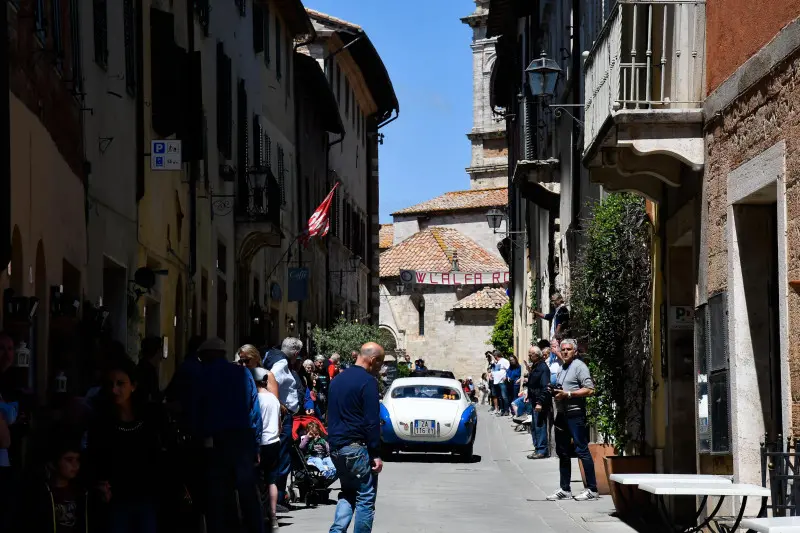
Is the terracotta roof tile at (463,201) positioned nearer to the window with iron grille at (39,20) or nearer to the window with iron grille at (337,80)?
the window with iron grille at (337,80)

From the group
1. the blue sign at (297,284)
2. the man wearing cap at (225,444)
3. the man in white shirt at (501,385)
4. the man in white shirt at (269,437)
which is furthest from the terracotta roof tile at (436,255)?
the man wearing cap at (225,444)

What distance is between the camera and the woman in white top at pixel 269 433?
1382 cm

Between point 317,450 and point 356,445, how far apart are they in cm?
529

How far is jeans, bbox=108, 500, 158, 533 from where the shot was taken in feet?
29.8

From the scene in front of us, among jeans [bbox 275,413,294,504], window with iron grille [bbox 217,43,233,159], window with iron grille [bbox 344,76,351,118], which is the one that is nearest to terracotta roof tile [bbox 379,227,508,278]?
window with iron grille [bbox 344,76,351,118]

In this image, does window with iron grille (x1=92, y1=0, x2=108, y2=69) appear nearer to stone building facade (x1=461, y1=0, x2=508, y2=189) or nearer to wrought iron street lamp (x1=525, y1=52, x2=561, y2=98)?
wrought iron street lamp (x1=525, y1=52, x2=561, y2=98)

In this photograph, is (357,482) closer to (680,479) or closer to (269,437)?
(269,437)

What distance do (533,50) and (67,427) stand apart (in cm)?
2681

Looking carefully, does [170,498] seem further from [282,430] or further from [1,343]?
[282,430]

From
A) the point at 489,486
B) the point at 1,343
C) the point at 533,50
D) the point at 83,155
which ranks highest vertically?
the point at 533,50

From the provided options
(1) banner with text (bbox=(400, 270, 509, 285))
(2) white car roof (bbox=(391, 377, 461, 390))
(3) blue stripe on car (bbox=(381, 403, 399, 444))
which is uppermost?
(1) banner with text (bbox=(400, 270, 509, 285))

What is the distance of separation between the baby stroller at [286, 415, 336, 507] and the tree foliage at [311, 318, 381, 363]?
21.6m

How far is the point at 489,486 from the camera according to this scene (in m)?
19.8

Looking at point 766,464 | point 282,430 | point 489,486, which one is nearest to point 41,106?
point 282,430
